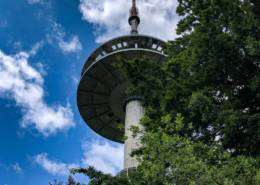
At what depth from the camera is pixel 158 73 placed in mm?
11227

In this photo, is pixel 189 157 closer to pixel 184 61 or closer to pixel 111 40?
pixel 184 61

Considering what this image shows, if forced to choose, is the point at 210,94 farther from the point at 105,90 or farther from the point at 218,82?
the point at 105,90

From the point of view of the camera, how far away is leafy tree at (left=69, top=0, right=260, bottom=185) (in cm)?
782

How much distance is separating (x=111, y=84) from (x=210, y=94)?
50.1 ft

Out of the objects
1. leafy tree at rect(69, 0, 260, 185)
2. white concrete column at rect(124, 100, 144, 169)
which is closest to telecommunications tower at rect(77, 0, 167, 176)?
white concrete column at rect(124, 100, 144, 169)

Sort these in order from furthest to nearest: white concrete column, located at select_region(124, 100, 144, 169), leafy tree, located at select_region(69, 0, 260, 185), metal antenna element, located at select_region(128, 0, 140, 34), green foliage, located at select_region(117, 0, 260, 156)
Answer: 1. metal antenna element, located at select_region(128, 0, 140, 34)
2. white concrete column, located at select_region(124, 100, 144, 169)
3. green foliage, located at select_region(117, 0, 260, 156)
4. leafy tree, located at select_region(69, 0, 260, 185)

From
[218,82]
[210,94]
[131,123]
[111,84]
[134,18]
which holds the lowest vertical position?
[210,94]

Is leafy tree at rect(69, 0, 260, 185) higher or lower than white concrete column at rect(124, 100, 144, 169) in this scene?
lower

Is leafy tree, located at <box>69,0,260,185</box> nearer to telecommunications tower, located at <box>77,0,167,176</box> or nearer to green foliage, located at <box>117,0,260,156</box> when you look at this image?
green foliage, located at <box>117,0,260,156</box>

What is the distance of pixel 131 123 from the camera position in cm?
1953

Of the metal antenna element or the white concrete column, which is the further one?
the metal antenna element

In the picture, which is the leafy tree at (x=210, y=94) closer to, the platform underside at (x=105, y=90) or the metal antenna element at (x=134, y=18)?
the platform underside at (x=105, y=90)

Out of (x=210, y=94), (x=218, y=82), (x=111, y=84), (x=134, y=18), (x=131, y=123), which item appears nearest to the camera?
(x=210, y=94)

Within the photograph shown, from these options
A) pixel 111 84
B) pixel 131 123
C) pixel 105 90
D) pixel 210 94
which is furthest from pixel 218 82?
pixel 105 90
